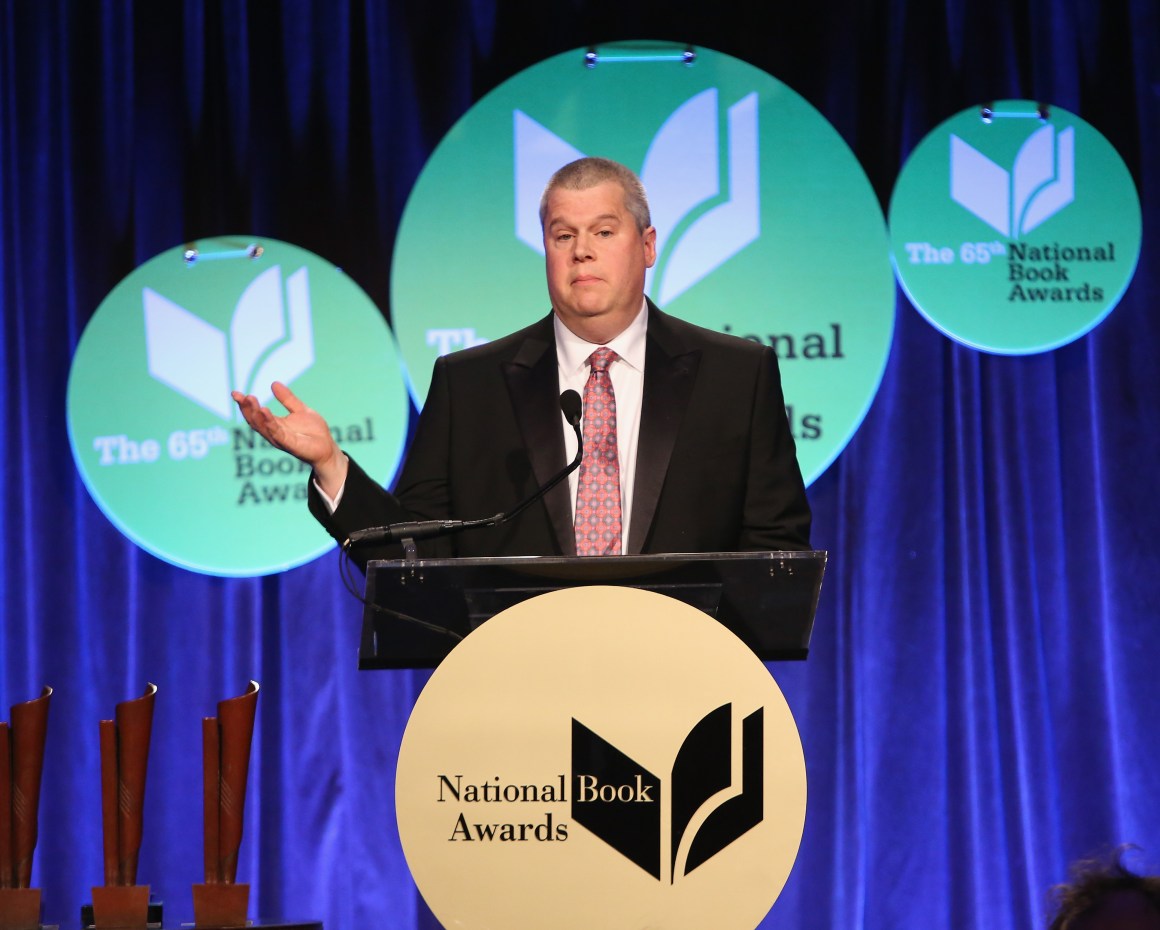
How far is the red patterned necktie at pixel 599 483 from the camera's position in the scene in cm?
227

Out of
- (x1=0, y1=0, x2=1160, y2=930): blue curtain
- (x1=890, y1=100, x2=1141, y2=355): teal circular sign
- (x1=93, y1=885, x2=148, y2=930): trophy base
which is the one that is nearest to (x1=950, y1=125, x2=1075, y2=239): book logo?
(x1=890, y1=100, x2=1141, y2=355): teal circular sign

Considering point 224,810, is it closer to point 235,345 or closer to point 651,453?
point 651,453

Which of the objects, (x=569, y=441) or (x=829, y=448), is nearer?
(x=569, y=441)

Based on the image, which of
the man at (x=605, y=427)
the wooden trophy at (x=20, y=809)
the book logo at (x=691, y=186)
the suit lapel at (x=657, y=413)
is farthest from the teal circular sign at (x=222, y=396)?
the wooden trophy at (x=20, y=809)

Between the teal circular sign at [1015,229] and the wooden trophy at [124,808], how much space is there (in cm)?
289

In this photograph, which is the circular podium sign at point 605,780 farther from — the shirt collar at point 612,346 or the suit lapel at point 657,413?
the shirt collar at point 612,346

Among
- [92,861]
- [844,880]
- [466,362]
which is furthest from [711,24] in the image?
[92,861]

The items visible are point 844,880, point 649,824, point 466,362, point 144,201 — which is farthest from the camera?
point 144,201

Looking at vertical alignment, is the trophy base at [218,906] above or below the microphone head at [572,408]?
below

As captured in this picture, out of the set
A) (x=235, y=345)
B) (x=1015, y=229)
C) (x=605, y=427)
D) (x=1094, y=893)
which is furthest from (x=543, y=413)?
(x=1015, y=229)

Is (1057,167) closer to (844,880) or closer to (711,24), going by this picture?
(711,24)

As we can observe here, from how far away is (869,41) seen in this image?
4.25 metres

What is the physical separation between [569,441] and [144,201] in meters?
2.55

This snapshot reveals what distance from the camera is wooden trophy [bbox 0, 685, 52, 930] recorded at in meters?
1.86
